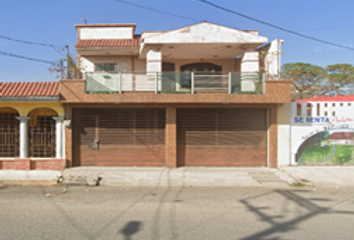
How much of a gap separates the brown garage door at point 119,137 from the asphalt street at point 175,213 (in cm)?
320

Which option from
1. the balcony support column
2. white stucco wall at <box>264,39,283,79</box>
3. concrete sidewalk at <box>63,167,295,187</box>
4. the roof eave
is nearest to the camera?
concrete sidewalk at <box>63,167,295,187</box>

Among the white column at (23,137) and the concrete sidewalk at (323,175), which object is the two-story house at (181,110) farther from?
the white column at (23,137)

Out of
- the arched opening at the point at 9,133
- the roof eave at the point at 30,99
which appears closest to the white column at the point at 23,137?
the arched opening at the point at 9,133

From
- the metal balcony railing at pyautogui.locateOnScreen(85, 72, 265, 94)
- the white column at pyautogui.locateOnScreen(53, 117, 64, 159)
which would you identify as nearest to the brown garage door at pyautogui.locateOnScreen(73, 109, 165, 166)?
the white column at pyautogui.locateOnScreen(53, 117, 64, 159)

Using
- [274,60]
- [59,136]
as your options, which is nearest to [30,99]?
[59,136]

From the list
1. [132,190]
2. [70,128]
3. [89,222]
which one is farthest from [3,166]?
[89,222]

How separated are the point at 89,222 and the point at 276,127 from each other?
8.76 m

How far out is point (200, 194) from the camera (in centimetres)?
812

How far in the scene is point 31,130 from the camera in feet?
38.4

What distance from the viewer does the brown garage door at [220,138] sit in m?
12.2

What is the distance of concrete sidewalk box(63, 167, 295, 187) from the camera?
9531mm

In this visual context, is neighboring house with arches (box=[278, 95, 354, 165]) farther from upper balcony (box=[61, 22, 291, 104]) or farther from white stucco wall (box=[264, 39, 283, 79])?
white stucco wall (box=[264, 39, 283, 79])

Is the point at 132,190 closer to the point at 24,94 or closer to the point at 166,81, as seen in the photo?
the point at 166,81

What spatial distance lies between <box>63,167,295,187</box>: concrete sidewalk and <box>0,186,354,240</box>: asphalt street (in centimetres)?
67
